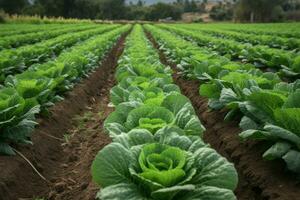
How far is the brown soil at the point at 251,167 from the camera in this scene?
3.30m

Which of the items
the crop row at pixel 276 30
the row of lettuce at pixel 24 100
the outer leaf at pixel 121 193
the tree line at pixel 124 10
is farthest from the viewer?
the tree line at pixel 124 10

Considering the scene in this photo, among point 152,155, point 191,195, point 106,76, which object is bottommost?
point 106,76

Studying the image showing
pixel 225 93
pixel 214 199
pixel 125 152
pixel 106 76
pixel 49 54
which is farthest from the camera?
pixel 49 54

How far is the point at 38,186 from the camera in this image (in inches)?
175

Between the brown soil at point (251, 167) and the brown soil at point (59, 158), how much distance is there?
1349 mm

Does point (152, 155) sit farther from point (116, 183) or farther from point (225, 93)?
point (225, 93)

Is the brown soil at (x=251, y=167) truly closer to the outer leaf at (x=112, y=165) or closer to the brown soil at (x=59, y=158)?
the outer leaf at (x=112, y=165)

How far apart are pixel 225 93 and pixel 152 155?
7.39 feet

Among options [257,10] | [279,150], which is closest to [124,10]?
[257,10]

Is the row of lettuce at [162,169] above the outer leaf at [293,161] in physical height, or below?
above

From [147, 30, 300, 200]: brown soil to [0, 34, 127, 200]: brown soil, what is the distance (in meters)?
1.35

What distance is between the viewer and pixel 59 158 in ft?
17.5

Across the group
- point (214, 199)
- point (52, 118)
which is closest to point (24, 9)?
point (52, 118)

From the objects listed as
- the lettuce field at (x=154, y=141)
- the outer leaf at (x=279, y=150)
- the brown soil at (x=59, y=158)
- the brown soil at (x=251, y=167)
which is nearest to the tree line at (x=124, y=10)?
the brown soil at (x=59, y=158)
